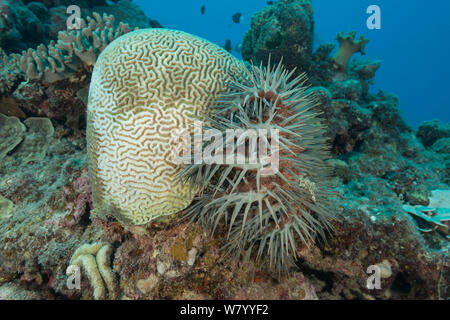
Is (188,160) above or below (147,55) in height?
below

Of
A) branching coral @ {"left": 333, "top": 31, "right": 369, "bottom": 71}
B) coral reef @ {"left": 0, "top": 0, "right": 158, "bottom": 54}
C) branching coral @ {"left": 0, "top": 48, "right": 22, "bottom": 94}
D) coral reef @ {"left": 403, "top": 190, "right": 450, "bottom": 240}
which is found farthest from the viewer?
branching coral @ {"left": 333, "top": 31, "right": 369, "bottom": 71}

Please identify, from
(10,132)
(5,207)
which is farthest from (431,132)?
(10,132)

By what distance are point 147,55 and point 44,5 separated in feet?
30.1

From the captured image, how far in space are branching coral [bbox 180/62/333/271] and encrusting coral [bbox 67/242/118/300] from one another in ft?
4.75

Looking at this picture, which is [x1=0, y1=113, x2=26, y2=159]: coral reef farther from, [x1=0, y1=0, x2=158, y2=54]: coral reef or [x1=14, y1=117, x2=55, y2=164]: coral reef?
[x1=0, y1=0, x2=158, y2=54]: coral reef

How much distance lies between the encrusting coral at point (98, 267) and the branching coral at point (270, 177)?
1.45 m

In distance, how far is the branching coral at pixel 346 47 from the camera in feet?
26.6

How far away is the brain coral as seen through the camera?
2.84m

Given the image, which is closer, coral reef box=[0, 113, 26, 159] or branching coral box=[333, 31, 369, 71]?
coral reef box=[0, 113, 26, 159]

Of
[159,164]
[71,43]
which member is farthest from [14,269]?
[71,43]

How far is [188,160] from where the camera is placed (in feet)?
8.98

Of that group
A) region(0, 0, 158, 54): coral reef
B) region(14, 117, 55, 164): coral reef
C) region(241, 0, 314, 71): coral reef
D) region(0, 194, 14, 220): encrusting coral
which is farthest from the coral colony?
region(0, 0, 158, 54): coral reef

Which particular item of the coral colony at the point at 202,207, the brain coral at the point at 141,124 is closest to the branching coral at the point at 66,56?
the coral colony at the point at 202,207

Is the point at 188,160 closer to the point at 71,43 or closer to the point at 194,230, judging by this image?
the point at 194,230
